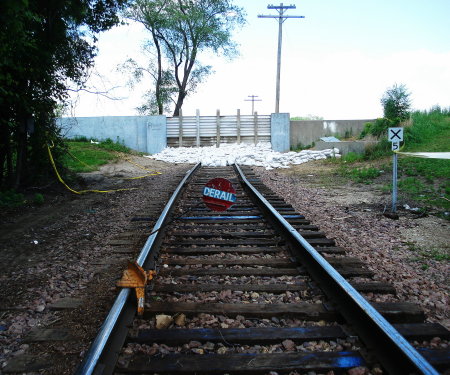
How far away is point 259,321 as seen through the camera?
269 centimetres

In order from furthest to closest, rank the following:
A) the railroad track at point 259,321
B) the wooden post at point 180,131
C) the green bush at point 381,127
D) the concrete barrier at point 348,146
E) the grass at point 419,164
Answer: the wooden post at point 180,131
the green bush at point 381,127
the concrete barrier at point 348,146
the grass at point 419,164
the railroad track at point 259,321

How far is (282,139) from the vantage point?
22406mm

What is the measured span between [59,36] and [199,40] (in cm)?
2206

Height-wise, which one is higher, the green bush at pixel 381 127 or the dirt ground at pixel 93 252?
the green bush at pixel 381 127

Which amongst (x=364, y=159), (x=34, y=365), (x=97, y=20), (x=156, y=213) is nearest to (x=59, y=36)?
(x=97, y=20)

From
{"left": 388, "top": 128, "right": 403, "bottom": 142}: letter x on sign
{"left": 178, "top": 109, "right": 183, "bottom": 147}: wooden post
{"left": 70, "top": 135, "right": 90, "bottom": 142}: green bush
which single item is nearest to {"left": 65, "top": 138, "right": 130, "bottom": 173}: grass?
{"left": 70, "top": 135, "right": 90, "bottom": 142}: green bush

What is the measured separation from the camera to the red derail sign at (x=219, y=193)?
423 cm

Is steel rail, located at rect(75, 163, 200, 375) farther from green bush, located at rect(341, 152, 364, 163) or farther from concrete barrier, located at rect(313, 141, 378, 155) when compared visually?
concrete barrier, located at rect(313, 141, 378, 155)

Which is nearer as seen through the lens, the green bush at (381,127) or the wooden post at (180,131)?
the green bush at (381,127)

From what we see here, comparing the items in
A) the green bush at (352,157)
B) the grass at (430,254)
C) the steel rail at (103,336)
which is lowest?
the grass at (430,254)

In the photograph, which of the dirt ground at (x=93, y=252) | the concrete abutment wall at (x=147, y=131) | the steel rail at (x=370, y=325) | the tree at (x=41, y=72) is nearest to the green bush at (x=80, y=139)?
the concrete abutment wall at (x=147, y=131)

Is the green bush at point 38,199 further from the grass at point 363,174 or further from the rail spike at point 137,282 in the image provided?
the grass at point 363,174

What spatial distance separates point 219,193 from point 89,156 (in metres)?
13.3

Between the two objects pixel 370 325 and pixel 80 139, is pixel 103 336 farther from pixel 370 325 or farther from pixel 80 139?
pixel 80 139
